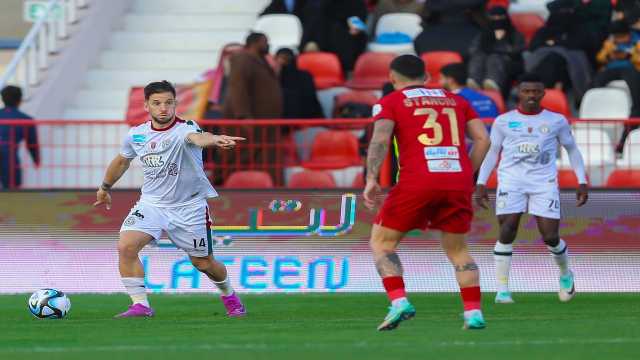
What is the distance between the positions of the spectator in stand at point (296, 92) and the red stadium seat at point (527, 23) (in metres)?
3.43

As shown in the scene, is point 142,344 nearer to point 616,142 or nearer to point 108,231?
point 108,231

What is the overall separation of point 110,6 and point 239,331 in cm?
1240

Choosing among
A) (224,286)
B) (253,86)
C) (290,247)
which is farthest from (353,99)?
(224,286)

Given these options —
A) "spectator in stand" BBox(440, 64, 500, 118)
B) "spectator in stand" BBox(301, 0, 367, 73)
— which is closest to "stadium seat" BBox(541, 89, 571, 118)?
"spectator in stand" BBox(440, 64, 500, 118)

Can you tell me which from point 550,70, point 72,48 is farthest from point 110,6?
point 550,70

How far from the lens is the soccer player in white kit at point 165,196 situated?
508 inches

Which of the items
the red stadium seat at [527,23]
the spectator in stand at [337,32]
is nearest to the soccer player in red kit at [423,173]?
the spectator in stand at [337,32]

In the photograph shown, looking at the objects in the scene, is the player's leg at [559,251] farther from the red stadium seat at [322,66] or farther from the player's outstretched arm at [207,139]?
the red stadium seat at [322,66]

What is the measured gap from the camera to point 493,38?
2006 centimetres

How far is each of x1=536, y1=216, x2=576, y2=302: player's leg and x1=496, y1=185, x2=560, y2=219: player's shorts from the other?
0.24 feet

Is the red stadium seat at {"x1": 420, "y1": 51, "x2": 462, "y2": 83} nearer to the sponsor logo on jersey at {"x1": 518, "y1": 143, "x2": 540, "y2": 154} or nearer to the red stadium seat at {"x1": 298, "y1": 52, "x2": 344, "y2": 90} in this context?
the red stadium seat at {"x1": 298, "y1": 52, "x2": 344, "y2": 90}

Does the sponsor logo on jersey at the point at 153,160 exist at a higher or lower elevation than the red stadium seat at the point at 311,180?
higher

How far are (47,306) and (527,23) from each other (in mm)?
10552

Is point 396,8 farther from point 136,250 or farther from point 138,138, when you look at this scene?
point 136,250
